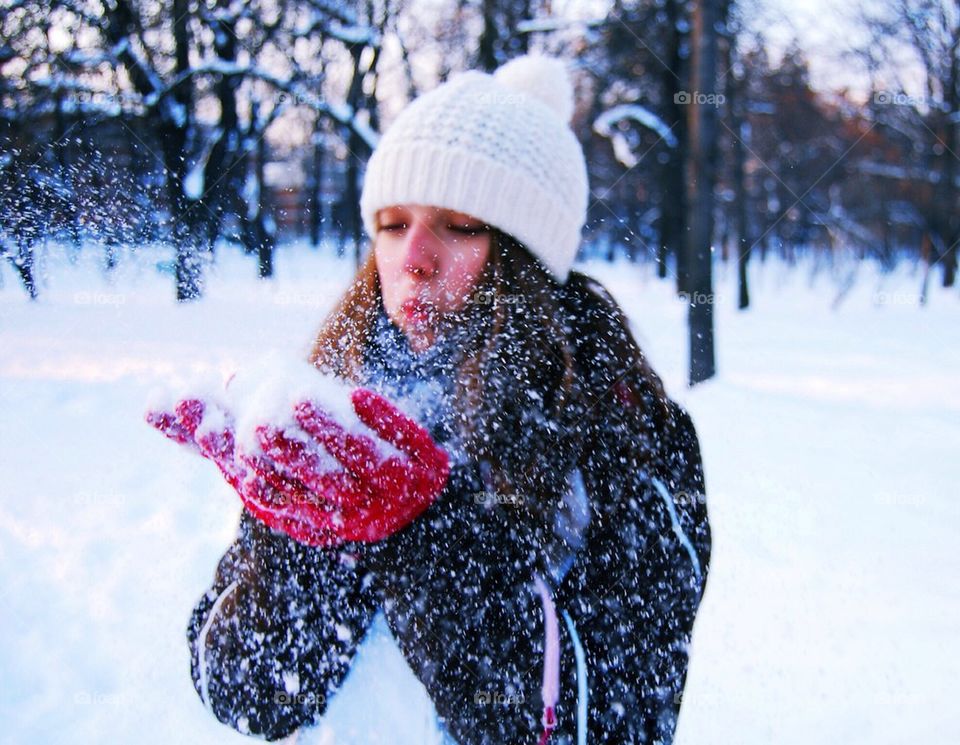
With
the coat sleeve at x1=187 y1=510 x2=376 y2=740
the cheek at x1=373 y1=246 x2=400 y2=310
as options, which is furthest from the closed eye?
the coat sleeve at x1=187 y1=510 x2=376 y2=740

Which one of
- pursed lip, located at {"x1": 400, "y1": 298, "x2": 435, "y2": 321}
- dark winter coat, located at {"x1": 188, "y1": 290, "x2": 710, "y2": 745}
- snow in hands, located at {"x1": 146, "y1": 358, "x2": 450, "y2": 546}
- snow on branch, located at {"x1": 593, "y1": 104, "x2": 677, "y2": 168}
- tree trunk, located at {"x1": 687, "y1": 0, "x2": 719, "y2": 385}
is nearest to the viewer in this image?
snow in hands, located at {"x1": 146, "y1": 358, "x2": 450, "y2": 546}

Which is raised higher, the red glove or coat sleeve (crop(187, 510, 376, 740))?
the red glove

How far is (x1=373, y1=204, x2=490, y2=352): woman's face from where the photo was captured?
2.94 ft

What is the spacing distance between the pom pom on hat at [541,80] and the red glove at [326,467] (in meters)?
0.96

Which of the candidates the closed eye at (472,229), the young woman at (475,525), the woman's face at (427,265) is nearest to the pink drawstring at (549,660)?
the young woman at (475,525)

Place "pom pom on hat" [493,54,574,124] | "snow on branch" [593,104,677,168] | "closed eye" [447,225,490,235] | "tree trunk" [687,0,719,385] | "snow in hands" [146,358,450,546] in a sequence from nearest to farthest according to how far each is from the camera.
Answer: "snow in hands" [146,358,450,546], "closed eye" [447,225,490,235], "pom pom on hat" [493,54,574,124], "tree trunk" [687,0,719,385], "snow on branch" [593,104,677,168]

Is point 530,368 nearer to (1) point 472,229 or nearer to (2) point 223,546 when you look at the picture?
(1) point 472,229

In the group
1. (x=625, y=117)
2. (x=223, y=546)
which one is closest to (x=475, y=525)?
(x=223, y=546)

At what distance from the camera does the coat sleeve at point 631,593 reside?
33.2 inches

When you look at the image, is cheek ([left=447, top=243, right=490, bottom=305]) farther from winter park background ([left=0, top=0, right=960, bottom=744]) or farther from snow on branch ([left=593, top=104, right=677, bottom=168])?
snow on branch ([left=593, top=104, right=677, bottom=168])

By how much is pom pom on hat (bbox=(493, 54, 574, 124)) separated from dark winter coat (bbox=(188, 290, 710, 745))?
0.78 metres

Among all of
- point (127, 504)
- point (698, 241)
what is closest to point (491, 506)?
point (127, 504)

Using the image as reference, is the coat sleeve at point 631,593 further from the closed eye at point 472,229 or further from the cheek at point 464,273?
the closed eye at point 472,229

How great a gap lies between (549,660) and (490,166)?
744mm
